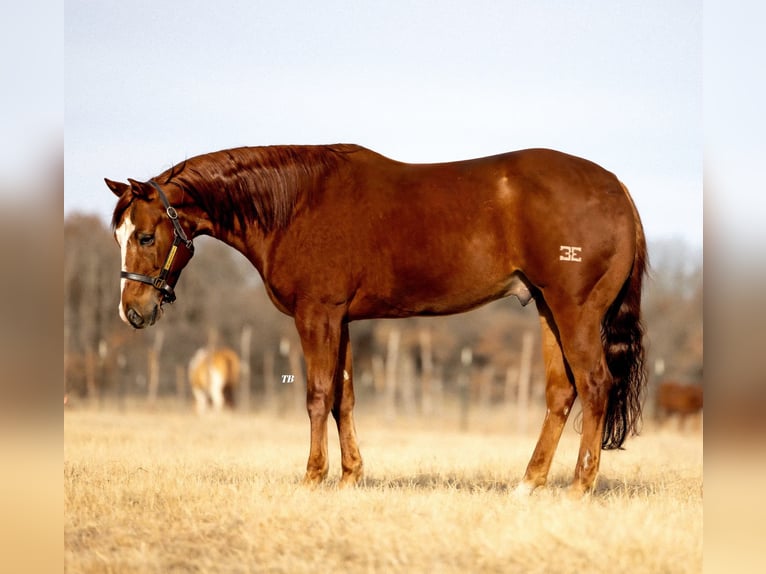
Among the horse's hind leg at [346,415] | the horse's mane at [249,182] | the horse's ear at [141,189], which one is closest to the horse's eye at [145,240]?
the horse's ear at [141,189]

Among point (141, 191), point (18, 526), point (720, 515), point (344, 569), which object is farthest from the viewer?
point (141, 191)

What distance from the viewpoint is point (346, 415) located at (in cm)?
637

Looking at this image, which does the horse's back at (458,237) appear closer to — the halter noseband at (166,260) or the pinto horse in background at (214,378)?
the halter noseband at (166,260)

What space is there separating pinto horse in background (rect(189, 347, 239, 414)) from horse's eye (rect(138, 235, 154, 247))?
54.9 ft

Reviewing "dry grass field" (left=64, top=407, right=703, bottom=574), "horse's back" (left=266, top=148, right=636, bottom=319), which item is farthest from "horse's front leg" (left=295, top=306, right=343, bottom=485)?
"dry grass field" (left=64, top=407, right=703, bottom=574)

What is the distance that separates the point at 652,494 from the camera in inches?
245

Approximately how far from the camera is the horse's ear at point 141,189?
19.5 feet

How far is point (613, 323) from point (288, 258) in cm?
252

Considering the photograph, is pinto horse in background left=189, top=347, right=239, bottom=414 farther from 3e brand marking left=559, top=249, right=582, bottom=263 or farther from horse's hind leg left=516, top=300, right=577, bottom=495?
3e brand marking left=559, top=249, right=582, bottom=263

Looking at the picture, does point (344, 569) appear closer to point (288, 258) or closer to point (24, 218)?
point (288, 258)

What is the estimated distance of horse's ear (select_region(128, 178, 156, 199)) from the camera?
A: 595 centimetres

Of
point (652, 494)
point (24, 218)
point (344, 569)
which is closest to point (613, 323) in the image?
point (652, 494)

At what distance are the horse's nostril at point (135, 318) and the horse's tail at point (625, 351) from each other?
349cm

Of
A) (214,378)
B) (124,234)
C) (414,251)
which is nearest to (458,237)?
(414,251)
